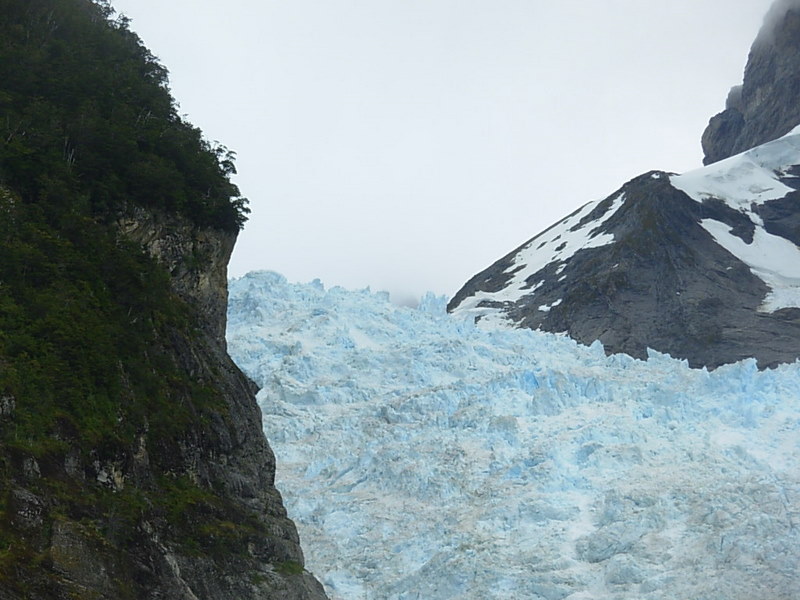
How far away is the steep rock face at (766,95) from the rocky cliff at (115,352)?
89.1 metres

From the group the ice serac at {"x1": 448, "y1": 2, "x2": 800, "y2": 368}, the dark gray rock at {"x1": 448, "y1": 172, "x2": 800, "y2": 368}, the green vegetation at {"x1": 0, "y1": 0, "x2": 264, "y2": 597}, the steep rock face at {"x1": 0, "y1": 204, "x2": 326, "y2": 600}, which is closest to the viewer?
the steep rock face at {"x1": 0, "y1": 204, "x2": 326, "y2": 600}

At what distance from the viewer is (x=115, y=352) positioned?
1507 centimetres

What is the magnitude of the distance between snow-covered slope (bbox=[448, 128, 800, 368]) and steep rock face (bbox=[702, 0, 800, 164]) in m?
15.8

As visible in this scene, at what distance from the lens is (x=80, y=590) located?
11.0 m

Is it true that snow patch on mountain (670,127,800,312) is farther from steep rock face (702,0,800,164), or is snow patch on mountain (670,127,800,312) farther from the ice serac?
steep rock face (702,0,800,164)

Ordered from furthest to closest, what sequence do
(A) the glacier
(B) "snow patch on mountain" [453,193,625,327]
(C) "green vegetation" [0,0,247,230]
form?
1. (B) "snow patch on mountain" [453,193,625,327]
2. (A) the glacier
3. (C) "green vegetation" [0,0,247,230]

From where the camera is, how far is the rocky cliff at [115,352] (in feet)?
38.9

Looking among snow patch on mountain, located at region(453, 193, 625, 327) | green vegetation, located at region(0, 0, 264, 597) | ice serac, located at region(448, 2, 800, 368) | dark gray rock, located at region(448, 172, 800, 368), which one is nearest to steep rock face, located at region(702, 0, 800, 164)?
ice serac, located at region(448, 2, 800, 368)

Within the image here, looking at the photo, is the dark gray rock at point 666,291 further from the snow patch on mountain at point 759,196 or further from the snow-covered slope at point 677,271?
the snow patch on mountain at point 759,196

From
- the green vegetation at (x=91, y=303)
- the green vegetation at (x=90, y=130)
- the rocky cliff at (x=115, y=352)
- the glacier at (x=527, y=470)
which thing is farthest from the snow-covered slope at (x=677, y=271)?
the green vegetation at (x=91, y=303)

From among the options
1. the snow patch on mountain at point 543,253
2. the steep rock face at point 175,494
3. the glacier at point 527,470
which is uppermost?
the snow patch on mountain at point 543,253

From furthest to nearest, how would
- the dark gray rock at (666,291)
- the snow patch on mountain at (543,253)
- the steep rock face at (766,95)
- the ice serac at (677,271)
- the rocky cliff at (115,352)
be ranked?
1. the steep rock face at (766,95)
2. the snow patch on mountain at (543,253)
3. the ice serac at (677,271)
4. the dark gray rock at (666,291)
5. the rocky cliff at (115,352)

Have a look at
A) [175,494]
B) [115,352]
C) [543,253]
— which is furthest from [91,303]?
[543,253]

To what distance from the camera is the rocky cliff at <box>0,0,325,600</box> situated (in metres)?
11.9
